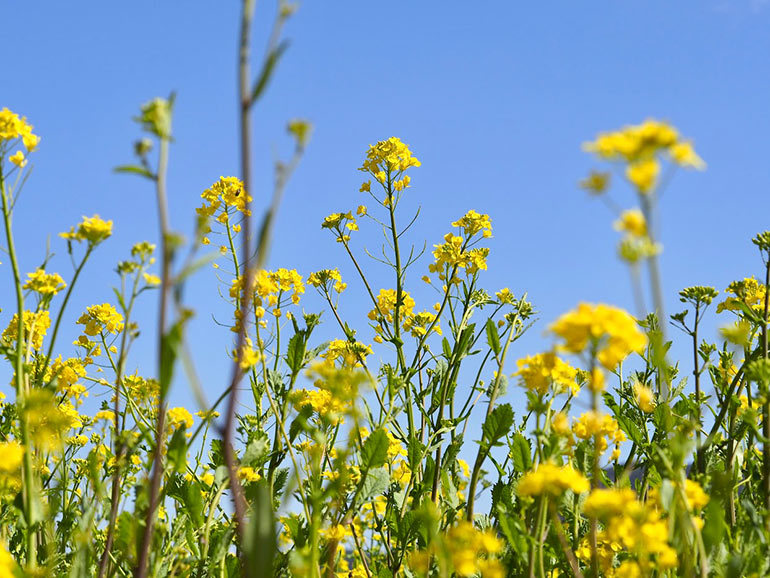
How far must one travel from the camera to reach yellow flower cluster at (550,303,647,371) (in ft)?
4.70

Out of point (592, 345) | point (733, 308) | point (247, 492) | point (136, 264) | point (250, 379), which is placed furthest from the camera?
point (733, 308)

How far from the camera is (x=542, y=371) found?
1.81 metres

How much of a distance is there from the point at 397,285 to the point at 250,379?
106 centimetres

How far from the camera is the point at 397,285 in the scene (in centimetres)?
389

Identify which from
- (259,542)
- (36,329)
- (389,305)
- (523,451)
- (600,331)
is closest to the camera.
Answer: (259,542)

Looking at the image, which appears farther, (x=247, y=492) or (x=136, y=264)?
(x=247, y=492)

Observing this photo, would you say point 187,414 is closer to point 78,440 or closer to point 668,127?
point 78,440

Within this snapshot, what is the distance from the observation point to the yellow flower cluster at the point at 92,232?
6.94 ft

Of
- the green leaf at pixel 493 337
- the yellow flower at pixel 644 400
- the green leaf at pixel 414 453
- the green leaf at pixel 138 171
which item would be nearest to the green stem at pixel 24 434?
the green leaf at pixel 138 171

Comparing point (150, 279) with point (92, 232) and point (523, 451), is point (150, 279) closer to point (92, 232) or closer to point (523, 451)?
point (92, 232)

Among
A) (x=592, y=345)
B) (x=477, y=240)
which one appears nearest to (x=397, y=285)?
(x=477, y=240)

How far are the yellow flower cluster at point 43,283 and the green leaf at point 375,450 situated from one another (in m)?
1.14

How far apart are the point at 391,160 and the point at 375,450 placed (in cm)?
226

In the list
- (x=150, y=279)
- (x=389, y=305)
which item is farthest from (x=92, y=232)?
(x=389, y=305)
